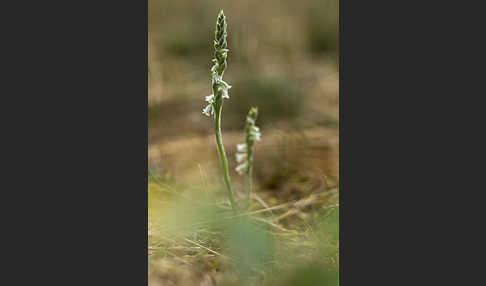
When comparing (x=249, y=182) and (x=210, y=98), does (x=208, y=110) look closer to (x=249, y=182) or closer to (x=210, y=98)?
(x=210, y=98)

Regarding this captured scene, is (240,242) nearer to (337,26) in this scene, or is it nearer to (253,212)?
(253,212)

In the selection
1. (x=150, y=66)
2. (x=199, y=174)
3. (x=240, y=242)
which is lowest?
(x=240, y=242)

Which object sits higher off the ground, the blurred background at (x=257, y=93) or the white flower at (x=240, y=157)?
the blurred background at (x=257, y=93)

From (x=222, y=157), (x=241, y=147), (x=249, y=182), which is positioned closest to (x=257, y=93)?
(x=241, y=147)

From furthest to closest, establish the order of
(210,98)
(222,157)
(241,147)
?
(241,147), (222,157), (210,98)

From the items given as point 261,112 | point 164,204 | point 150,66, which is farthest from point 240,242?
point 150,66

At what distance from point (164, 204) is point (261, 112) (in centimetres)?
98

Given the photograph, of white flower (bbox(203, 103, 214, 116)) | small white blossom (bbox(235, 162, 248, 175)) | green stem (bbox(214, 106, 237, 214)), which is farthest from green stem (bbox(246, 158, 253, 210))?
white flower (bbox(203, 103, 214, 116))

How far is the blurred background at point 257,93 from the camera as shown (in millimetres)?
4887

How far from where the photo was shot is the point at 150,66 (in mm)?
4945

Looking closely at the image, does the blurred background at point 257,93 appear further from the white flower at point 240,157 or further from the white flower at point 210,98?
the white flower at point 210,98

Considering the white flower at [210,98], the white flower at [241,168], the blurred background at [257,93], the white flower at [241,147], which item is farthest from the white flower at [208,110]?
the white flower at [241,168]

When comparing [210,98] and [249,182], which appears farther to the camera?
[249,182]

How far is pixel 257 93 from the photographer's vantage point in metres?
4.99
